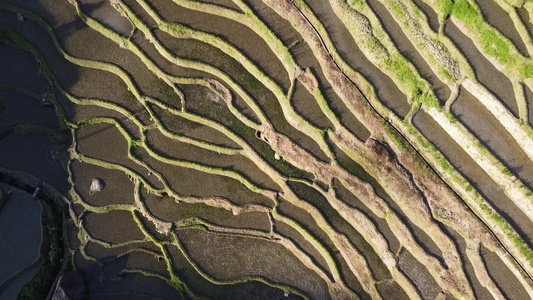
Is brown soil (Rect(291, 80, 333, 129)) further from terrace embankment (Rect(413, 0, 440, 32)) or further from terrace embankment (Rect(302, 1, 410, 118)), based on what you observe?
terrace embankment (Rect(413, 0, 440, 32))

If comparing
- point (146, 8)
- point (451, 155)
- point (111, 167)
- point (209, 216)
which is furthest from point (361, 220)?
point (146, 8)

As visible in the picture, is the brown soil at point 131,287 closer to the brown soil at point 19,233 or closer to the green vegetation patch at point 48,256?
the green vegetation patch at point 48,256

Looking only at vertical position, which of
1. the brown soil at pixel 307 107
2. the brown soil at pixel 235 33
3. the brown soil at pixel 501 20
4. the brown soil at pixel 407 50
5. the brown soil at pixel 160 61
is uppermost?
the brown soil at pixel 501 20

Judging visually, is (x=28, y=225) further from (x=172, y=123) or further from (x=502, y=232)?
(x=502, y=232)

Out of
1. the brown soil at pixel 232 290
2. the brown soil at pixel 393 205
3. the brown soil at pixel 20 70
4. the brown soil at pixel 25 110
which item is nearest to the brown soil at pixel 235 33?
the brown soil at pixel 393 205

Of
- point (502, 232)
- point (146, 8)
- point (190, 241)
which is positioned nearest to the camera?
point (502, 232)
